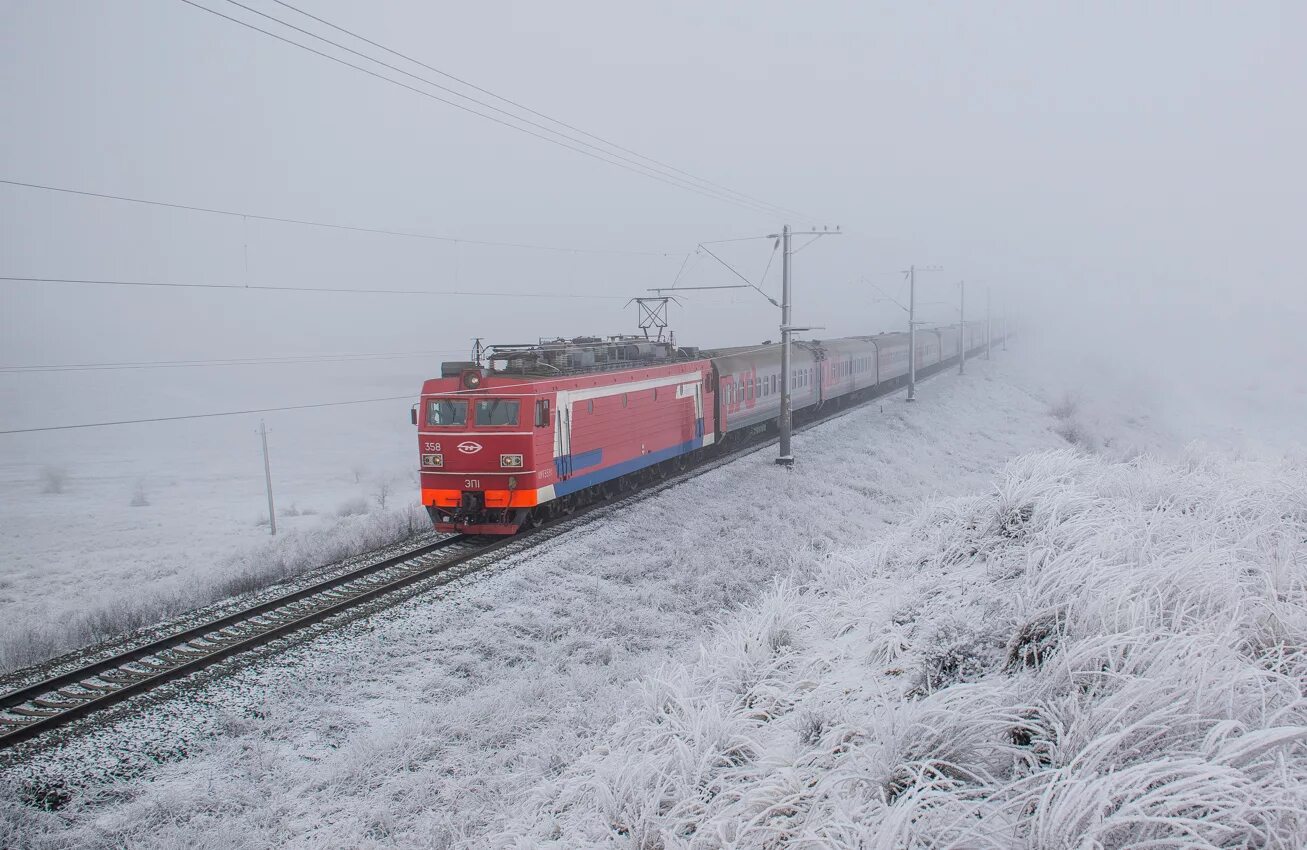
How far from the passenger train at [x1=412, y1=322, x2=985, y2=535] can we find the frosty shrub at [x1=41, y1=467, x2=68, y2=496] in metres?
28.8

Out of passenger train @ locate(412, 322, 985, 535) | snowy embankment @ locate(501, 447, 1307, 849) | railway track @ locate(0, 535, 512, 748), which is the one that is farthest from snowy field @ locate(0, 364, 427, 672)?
snowy embankment @ locate(501, 447, 1307, 849)

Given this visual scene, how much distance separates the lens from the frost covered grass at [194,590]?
10.6 m

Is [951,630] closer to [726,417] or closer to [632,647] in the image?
[632,647]

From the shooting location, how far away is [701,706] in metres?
6.19

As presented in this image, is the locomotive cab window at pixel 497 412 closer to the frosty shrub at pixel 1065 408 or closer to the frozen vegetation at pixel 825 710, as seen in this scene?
the frozen vegetation at pixel 825 710

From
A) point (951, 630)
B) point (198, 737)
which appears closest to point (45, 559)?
point (198, 737)

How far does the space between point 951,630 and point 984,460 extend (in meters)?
24.9

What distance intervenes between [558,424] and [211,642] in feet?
24.4

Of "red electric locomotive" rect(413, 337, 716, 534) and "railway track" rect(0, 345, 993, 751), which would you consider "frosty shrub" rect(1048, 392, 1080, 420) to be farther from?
"railway track" rect(0, 345, 993, 751)

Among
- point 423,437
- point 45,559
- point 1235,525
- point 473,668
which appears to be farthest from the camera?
point 45,559

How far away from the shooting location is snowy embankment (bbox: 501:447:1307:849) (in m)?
3.30

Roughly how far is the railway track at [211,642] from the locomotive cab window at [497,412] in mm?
Result: 2408

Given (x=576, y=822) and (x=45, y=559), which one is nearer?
(x=576, y=822)

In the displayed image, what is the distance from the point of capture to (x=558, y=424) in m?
15.7
